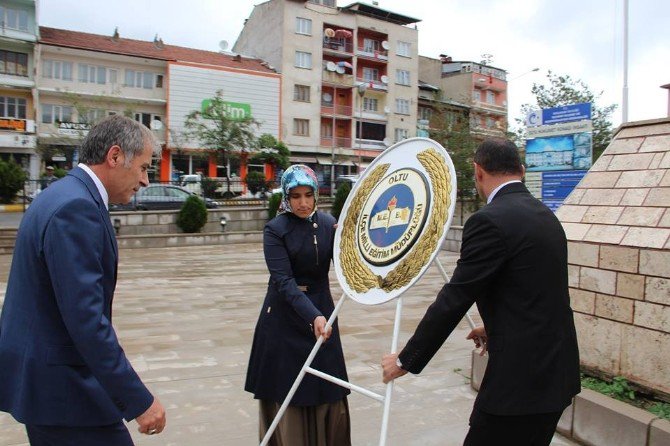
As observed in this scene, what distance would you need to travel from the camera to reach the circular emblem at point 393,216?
253cm

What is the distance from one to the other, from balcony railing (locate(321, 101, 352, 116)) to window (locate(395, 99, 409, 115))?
4.70m

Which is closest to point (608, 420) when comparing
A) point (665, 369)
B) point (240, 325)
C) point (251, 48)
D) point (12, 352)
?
point (665, 369)

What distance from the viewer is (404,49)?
49.3m

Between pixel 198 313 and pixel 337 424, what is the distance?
17.3 ft

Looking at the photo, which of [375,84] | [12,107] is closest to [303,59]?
[375,84]

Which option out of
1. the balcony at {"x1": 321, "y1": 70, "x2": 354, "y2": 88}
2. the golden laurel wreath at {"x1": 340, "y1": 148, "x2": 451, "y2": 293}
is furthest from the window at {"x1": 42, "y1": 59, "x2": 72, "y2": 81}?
the golden laurel wreath at {"x1": 340, "y1": 148, "x2": 451, "y2": 293}

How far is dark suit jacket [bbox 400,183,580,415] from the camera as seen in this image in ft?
6.77

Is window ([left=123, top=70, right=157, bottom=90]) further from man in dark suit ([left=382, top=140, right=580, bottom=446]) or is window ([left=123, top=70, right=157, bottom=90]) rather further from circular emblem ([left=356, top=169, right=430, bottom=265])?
man in dark suit ([left=382, top=140, right=580, bottom=446])

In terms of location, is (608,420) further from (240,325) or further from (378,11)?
(378,11)

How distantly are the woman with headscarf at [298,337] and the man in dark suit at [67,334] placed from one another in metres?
1.17

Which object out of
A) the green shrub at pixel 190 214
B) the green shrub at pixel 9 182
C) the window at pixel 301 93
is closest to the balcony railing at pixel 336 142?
the window at pixel 301 93

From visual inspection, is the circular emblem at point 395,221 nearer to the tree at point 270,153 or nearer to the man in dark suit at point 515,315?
the man in dark suit at point 515,315

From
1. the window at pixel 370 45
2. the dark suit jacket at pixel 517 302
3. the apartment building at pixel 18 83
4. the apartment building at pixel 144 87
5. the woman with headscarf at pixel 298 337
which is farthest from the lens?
the window at pixel 370 45

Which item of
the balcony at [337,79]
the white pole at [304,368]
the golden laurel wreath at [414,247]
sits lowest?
the white pole at [304,368]
